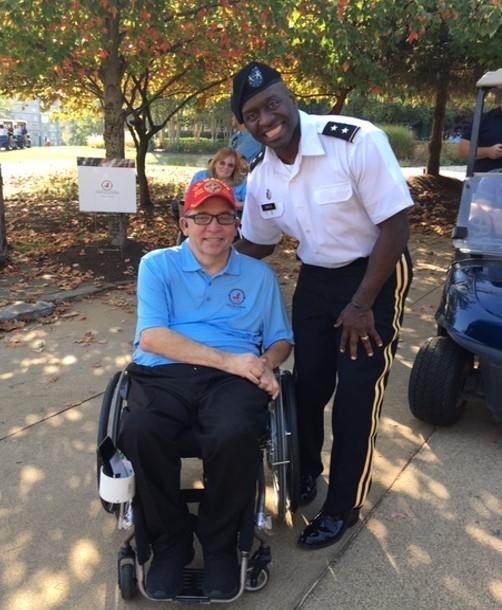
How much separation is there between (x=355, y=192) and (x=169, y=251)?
0.80 meters

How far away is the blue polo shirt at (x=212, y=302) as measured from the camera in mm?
2434

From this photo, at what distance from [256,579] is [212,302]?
3.43 ft

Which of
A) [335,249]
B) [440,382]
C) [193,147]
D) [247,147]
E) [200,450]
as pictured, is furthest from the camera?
[193,147]

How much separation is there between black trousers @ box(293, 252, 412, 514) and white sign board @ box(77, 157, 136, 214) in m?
4.92

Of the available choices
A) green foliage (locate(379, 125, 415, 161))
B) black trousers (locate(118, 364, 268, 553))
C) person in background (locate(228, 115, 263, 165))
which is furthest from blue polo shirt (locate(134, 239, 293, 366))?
green foliage (locate(379, 125, 415, 161))

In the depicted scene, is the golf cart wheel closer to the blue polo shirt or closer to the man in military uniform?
the man in military uniform

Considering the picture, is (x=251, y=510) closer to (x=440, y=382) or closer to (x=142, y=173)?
(x=440, y=382)

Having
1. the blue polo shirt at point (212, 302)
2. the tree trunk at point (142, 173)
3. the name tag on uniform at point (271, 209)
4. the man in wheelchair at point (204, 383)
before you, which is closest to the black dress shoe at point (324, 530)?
the man in wheelchair at point (204, 383)

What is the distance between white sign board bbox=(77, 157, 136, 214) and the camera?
7.04m

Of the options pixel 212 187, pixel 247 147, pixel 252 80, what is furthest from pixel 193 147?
pixel 252 80

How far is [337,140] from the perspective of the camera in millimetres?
2182

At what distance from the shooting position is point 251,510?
7.04 ft

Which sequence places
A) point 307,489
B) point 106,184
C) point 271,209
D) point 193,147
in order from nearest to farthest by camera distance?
point 271,209 → point 307,489 → point 106,184 → point 193,147

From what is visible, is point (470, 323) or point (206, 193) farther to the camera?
point (470, 323)
